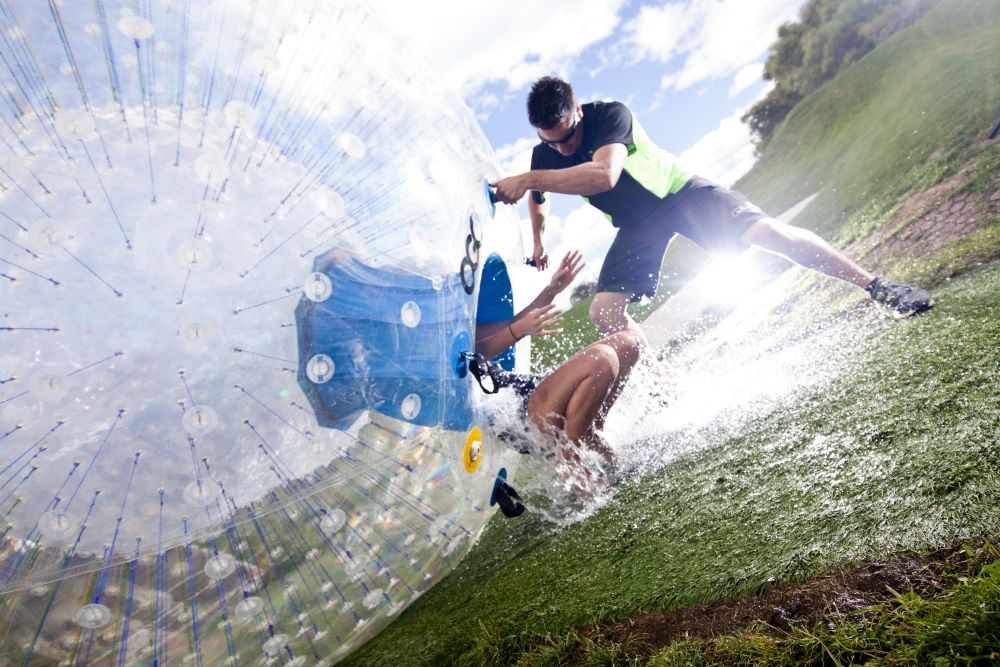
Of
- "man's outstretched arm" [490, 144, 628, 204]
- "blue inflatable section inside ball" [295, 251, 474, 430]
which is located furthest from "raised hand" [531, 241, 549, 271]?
"blue inflatable section inside ball" [295, 251, 474, 430]

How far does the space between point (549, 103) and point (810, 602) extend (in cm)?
224

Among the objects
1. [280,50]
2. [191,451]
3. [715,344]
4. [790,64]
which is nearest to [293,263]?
[191,451]

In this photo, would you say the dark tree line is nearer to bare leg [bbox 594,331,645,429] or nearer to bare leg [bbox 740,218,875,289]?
bare leg [bbox 740,218,875,289]

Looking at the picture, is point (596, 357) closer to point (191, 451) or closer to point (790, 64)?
point (191, 451)

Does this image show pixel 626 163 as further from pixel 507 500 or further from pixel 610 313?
pixel 507 500

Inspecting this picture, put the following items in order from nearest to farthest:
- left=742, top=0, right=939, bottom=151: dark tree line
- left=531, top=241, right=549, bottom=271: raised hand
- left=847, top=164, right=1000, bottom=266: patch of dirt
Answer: left=531, top=241, right=549, bottom=271: raised hand, left=847, top=164, right=1000, bottom=266: patch of dirt, left=742, top=0, right=939, bottom=151: dark tree line

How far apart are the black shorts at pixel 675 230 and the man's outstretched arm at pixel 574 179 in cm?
62

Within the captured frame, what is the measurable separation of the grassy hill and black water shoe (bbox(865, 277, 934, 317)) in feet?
0.33

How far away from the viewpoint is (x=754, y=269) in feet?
24.8

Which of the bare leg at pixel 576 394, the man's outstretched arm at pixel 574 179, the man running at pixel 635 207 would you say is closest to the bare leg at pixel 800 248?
the man running at pixel 635 207

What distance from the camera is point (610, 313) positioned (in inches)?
144

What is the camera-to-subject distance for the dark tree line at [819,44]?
1977 centimetres

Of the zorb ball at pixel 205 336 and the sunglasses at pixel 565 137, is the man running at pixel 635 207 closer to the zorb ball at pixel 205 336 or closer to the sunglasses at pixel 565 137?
the sunglasses at pixel 565 137

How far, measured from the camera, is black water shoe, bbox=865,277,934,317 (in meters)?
3.32
